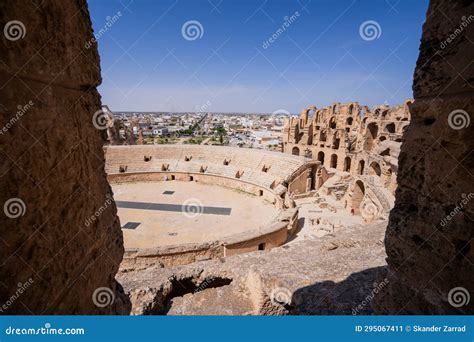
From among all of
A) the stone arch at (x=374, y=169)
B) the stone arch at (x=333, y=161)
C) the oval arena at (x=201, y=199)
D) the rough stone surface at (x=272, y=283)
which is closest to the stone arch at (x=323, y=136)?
the stone arch at (x=333, y=161)

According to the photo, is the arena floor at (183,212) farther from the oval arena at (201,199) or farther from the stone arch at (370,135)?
the stone arch at (370,135)

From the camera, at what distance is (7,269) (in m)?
1.62

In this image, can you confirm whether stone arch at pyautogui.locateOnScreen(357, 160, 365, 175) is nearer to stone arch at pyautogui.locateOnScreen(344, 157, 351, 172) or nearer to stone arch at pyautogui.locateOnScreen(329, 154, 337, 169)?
stone arch at pyautogui.locateOnScreen(344, 157, 351, 172)

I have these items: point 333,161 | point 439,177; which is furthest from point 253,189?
point 439,177

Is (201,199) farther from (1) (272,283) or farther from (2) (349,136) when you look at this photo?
(2) (349,136)

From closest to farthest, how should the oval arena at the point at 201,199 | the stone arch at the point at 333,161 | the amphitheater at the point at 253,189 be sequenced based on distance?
1. the oval arena at the point at 201,199
2. the amphitheater at the point at 253,189
3. the stone arch at the point at 333,161

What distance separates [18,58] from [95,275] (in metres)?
2.31

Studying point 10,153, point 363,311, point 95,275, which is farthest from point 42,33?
point 363,311

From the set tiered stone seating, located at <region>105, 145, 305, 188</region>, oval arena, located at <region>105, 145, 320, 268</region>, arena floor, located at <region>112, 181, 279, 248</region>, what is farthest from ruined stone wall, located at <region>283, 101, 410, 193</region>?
arena floor, located at <region>112, 181, 279, 248</region>

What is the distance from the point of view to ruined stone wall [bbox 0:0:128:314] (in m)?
1.65

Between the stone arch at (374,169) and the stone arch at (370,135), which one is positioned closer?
the stone arch at (374,169)

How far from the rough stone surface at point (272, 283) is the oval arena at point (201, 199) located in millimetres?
4143

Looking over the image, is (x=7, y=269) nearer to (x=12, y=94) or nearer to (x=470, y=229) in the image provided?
(x=12, y=94)

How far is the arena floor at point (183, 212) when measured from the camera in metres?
15.6
